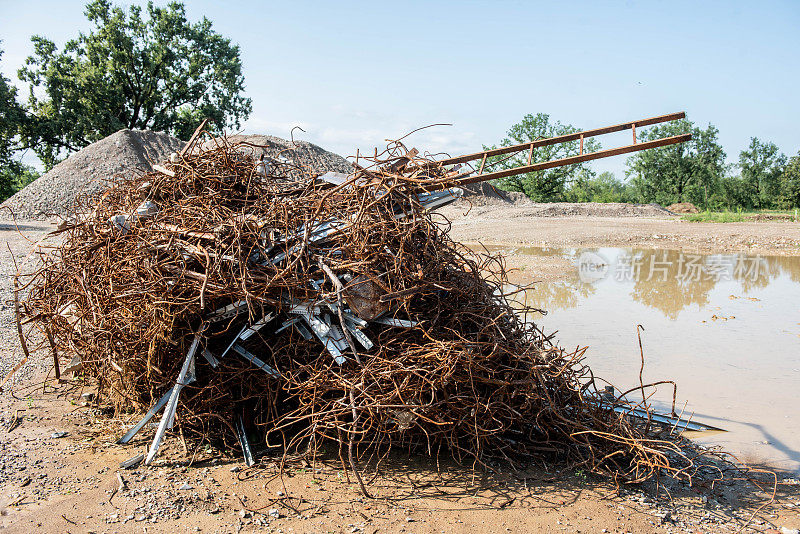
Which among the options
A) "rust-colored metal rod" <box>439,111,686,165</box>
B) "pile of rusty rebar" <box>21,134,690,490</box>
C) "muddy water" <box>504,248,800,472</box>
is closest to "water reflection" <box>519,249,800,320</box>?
"muddy water" <box>504,248,800,472</box>

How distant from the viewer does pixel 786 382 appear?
242 inches

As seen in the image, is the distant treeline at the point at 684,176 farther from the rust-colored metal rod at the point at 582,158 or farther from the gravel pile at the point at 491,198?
the rust-colored metal rod at the point at 582,158

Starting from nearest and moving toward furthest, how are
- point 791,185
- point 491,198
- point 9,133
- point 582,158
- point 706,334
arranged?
point 582,158 → point 706,334 → point 9,133 → point 491,198 → point 791,185

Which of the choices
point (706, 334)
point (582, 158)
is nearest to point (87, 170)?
point (706, 334)

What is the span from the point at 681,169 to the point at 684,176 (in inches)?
33.2

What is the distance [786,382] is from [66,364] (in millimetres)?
7870

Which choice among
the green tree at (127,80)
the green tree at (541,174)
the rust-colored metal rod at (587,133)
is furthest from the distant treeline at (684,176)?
the rust-colored metal rod at (587,133)

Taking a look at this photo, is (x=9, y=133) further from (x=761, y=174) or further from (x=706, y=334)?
(x=761, y=174)

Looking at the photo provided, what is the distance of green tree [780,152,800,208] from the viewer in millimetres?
45344

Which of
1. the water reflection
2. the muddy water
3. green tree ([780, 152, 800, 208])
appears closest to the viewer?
the muddy water

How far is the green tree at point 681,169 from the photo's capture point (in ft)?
167

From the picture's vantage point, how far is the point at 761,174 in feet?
174

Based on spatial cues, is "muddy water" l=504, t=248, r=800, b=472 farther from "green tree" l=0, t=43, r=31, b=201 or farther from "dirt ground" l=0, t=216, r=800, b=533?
"green tree" l=0, t=43, r=31, b=201

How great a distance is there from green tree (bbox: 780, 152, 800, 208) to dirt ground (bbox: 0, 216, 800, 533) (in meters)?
52.0
